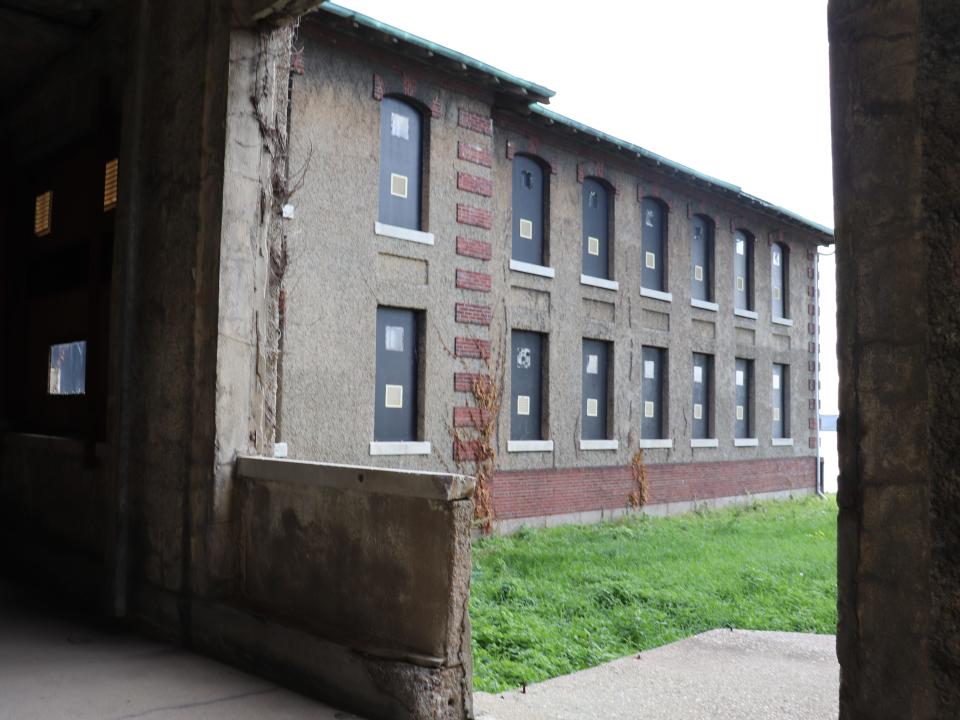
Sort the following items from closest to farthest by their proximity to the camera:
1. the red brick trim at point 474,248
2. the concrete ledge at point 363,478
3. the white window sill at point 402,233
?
the concrete ledge at point 363,478 < the white window sill at point 402,233 < the red brick trim at point 474,248

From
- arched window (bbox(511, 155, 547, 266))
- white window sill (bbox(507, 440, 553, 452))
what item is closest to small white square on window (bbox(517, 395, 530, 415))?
white window sill (bbox(507, 440, 553, 452))

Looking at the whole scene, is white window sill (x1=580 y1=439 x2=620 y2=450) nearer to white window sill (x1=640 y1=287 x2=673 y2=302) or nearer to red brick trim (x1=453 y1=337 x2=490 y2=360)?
white window sill (x1=640 y1=287 x2=673 y2=302)

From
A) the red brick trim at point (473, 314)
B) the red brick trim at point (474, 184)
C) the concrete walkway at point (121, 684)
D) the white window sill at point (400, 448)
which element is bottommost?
the concrete walkway at point (121, 684)

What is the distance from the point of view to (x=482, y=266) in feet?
48.3

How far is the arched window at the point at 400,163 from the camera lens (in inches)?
534

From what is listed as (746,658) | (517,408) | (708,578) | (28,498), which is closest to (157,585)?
(28,498)

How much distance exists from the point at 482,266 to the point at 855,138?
39.7 ft

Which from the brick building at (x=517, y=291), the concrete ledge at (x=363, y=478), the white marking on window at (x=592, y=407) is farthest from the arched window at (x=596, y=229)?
the concrete ledge at (x=363, y=478)

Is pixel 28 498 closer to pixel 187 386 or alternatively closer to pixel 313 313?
pixel 187 386

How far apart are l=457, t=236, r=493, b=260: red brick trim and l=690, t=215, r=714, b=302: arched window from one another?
7500mm

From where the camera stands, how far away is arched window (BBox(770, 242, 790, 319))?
2356 cm

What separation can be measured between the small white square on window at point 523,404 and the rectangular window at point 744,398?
26.3 ft

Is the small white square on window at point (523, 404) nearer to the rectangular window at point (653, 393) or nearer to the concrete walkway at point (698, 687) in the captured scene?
the rectangular window at point (653, 393)

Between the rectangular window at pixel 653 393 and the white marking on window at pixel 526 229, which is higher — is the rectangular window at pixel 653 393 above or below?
below
